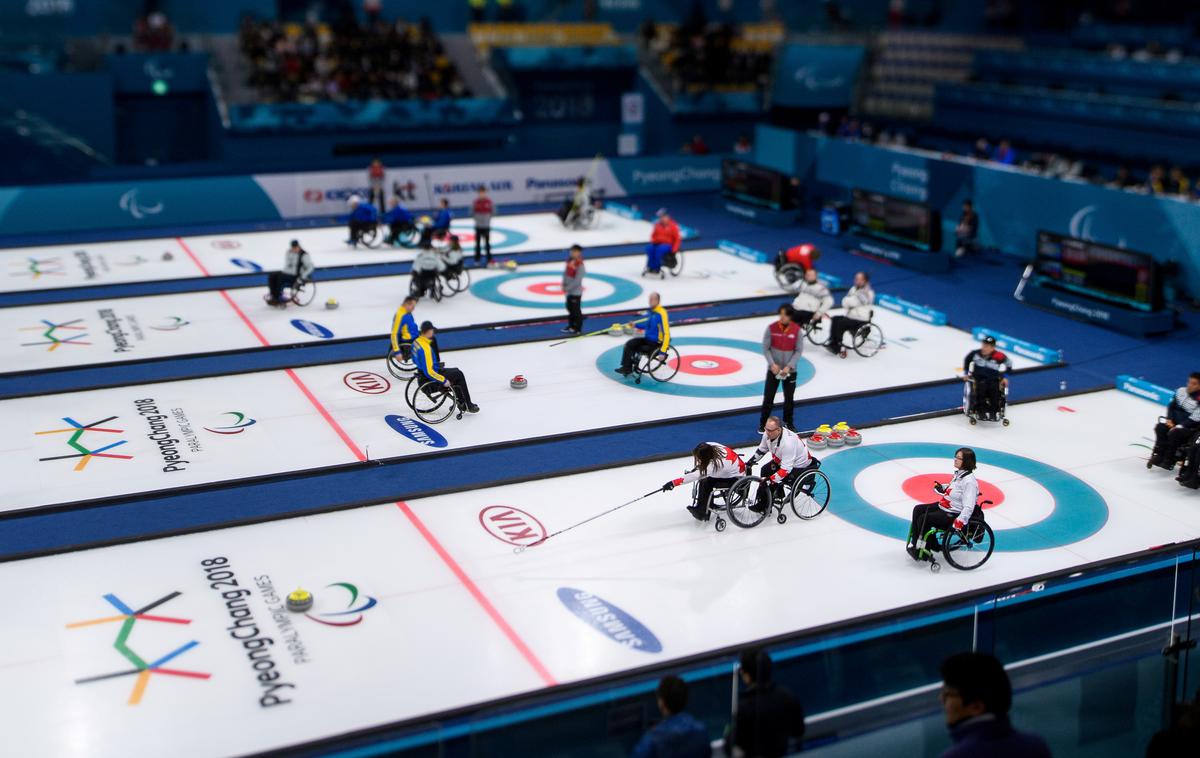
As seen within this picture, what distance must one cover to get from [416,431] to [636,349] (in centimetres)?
427

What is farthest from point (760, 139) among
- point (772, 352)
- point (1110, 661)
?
point (1110, 661)

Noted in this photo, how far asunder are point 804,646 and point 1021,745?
2.41 metres

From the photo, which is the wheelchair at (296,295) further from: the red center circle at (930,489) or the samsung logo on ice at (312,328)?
the red center circle at (930,489)

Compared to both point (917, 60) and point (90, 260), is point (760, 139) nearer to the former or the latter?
point (917, 60)

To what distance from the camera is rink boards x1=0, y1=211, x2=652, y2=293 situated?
2792cm

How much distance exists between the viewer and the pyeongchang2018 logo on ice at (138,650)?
36.0 feet

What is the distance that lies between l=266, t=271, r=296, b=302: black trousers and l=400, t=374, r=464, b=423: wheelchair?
7010 mm

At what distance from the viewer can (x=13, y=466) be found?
1625 centimetres

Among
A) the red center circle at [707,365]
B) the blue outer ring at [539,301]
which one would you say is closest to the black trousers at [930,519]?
the red center circle at [707,365]

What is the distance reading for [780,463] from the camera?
47.4 feet

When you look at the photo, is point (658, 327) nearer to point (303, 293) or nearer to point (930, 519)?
point (930, 519)

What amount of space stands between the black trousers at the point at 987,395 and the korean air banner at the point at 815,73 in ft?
106

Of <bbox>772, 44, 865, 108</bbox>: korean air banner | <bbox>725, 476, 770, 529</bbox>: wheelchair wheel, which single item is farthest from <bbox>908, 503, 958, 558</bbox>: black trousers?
<bbox>772, 44, 865, 108</bbox>: korean air banner

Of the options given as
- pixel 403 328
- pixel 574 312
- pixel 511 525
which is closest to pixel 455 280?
pixel 574 312
